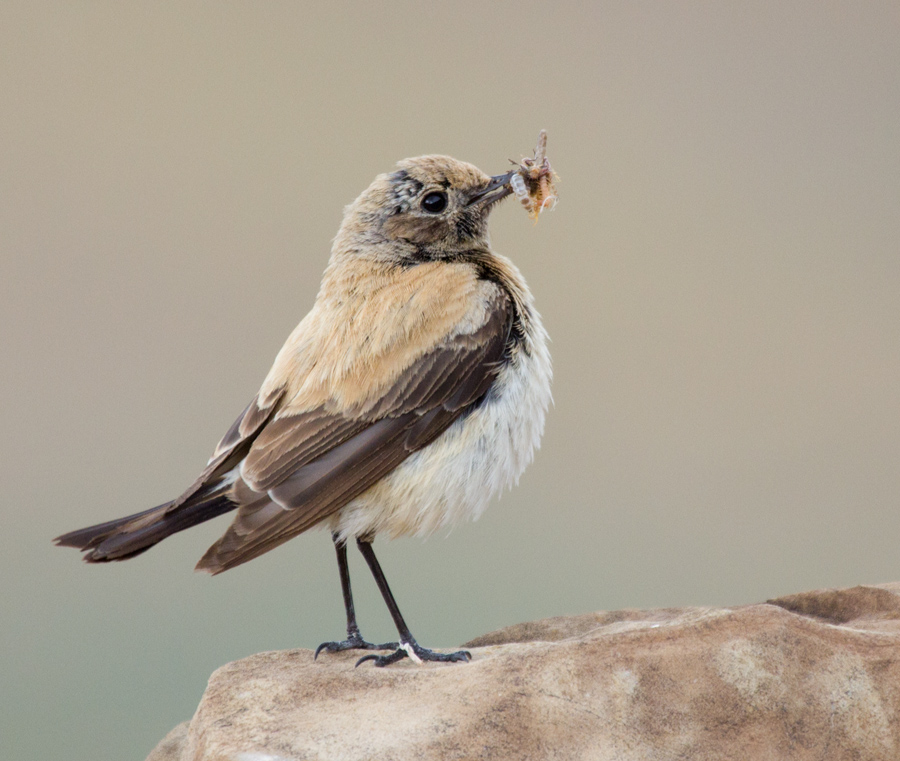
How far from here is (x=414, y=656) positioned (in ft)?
16.6

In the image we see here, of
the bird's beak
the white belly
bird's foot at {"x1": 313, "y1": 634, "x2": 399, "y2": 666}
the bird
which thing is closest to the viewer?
the bird

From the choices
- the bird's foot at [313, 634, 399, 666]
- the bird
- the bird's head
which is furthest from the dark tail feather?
the bird's head

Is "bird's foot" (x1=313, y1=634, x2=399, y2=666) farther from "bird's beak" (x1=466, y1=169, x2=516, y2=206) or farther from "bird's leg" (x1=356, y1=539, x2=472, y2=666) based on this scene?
"bird's beak" (x1=466, y1=169, x2=516, y2=206)

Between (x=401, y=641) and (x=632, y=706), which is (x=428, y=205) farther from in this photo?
(x=632, y=706)

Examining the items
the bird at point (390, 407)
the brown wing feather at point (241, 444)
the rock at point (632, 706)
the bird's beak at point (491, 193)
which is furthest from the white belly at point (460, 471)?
the bird's beak at point (491, 193)

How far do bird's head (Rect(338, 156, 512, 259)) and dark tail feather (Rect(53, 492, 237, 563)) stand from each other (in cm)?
154

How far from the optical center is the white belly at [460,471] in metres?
4.82

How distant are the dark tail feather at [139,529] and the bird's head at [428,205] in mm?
1540

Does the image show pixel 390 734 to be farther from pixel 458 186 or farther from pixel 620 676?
pixel 458 186

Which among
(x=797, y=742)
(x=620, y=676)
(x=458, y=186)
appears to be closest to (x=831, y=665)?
(x=797, y=742)

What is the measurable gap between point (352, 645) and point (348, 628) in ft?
0.35

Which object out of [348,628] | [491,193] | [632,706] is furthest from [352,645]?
[491,193]

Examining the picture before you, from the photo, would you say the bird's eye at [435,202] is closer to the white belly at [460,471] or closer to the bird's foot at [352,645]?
the white belly at [460,471]

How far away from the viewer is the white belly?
4.82 meters
